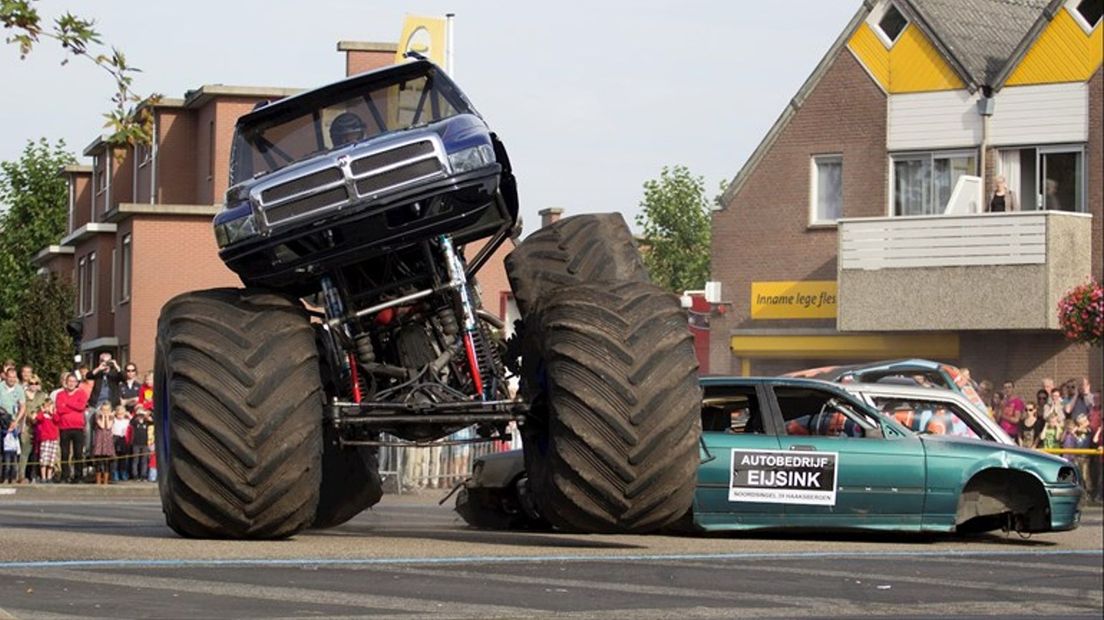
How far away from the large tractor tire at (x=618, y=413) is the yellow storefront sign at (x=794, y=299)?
104ft

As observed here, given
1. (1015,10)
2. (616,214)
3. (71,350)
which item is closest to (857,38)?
(1015,10)

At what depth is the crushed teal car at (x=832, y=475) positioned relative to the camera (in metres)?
18.2

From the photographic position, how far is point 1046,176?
1708 inches

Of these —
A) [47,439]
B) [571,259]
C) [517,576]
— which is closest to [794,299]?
[47,439]

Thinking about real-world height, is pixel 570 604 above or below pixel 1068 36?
below

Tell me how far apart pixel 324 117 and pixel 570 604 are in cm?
568

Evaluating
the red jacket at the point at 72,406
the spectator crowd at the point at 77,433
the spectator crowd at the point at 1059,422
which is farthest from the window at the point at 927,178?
the red jacket at the point at 72,406

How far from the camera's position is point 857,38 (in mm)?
45625

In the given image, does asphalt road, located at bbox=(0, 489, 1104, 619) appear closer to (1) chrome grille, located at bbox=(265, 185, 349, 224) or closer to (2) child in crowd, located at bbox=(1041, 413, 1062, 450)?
(1) chrome grille, located at bbox=(265, 185, 349, 224)

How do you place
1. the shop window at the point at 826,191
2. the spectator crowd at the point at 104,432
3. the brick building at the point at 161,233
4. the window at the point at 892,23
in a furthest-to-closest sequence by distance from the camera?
the brick building at the point at 161,233, the shop window at the point at 826,191, the window at the point at 892,23, the spectator crowd at the point at 104,432

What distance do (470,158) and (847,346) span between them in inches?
1234

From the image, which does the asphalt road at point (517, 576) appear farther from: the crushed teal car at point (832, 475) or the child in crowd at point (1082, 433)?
the child in crowd at point (1082, 433)

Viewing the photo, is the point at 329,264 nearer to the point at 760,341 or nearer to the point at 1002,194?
the point at 1002,194

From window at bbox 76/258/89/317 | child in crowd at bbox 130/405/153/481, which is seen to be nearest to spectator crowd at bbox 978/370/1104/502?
child in crowd at bbox 130/405/153/481
